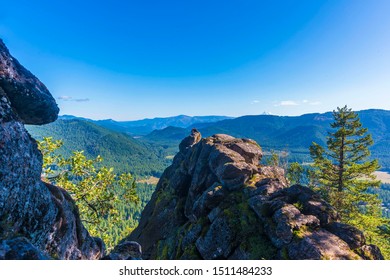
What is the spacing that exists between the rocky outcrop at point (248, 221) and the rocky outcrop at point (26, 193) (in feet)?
44.8

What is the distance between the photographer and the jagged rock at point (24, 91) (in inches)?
462

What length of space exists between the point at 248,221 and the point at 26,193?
64.6 ft

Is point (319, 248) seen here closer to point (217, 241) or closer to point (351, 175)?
point (217, 241)

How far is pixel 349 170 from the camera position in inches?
1372

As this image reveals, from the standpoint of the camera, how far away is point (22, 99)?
1272 cm

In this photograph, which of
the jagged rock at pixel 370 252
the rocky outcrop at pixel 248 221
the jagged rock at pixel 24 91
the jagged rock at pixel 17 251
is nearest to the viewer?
the jagged rock at pixel 17 251

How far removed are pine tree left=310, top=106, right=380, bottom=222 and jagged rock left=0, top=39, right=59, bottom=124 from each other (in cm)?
3905

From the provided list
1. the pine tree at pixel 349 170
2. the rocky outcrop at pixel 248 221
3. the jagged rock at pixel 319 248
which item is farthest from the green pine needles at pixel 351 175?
the jagged rock at pixel 319 248

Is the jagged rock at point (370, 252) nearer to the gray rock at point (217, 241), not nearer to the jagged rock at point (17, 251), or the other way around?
the gray rock at point (217, 241)

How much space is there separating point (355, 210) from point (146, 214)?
133ft

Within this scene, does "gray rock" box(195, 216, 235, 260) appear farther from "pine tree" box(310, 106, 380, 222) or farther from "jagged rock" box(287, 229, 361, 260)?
"pine tree" box(310, 106, 380, 222)

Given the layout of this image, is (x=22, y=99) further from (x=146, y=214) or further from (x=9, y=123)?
(x=146, y=214)

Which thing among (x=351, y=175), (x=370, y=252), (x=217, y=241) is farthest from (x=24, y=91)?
(x=351, y=175)
